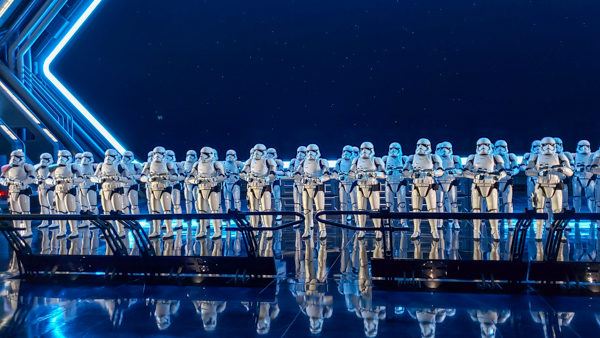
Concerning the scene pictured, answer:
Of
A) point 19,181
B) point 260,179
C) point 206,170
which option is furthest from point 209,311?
point 19,181

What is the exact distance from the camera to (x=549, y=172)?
33.1 feet

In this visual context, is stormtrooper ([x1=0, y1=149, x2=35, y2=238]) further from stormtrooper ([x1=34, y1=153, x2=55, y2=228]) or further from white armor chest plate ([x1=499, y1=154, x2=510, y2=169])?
white armor chest plate ([x1=499, y1=154, x2=510, y2=169])

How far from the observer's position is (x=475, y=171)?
34.4 feet

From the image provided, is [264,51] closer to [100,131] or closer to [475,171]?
[100,131]

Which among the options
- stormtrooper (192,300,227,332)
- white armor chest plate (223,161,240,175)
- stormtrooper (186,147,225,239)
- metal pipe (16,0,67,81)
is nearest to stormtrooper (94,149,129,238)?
stormtrooper (186,147,225,239)

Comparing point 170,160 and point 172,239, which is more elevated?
point 170,160

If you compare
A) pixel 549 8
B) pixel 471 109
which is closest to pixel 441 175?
pixel 471 109

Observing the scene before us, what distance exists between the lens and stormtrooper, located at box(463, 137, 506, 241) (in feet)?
34.2

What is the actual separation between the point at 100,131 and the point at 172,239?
1019 cm

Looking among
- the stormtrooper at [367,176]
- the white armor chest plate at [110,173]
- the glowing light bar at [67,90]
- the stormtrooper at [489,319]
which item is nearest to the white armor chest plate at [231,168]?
the white armor chest plate at [110,173]

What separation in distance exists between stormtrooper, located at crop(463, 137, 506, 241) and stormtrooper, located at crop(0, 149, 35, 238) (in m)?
8.33

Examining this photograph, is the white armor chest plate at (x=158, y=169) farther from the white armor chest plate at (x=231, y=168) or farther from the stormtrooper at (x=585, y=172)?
the stormtrooper at (x=585, y=172)

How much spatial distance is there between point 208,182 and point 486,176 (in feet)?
16.2

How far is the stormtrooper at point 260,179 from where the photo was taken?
1120 centimetres
